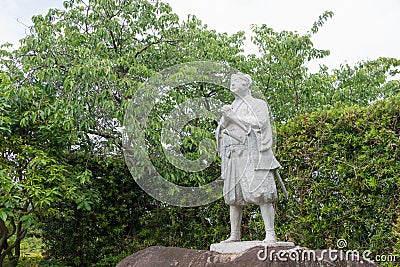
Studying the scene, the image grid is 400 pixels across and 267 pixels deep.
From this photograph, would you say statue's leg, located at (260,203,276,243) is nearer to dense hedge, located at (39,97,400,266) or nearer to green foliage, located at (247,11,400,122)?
dense hedge, located at (39,97,400,266)

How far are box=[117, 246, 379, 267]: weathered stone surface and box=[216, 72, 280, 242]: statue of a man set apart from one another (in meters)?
0.48

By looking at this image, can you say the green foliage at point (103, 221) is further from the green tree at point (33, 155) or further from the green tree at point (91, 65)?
the green tree at point (33, 155)

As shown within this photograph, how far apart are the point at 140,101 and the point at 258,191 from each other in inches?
99.1

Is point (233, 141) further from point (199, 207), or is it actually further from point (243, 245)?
point (199, 207)

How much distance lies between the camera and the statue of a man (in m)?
5.10

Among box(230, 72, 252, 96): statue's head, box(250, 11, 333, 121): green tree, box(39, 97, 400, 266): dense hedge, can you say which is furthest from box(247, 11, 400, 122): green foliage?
box(230, 72, 252, 96): statue's head

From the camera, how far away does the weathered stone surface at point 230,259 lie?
14.3ft

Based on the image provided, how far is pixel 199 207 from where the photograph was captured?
8266 millimetres

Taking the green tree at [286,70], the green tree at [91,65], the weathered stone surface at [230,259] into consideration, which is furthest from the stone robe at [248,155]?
the green tree at [286,70]

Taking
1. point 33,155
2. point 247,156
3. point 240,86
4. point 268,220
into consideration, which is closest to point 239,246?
point 268,220

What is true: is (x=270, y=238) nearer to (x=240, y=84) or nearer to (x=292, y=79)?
(x=240, y=84)

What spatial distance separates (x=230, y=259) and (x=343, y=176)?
2250 millimetres

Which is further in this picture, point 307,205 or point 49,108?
point 49,108

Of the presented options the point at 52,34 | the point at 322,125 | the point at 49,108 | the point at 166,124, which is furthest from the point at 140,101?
the point at 322,125
